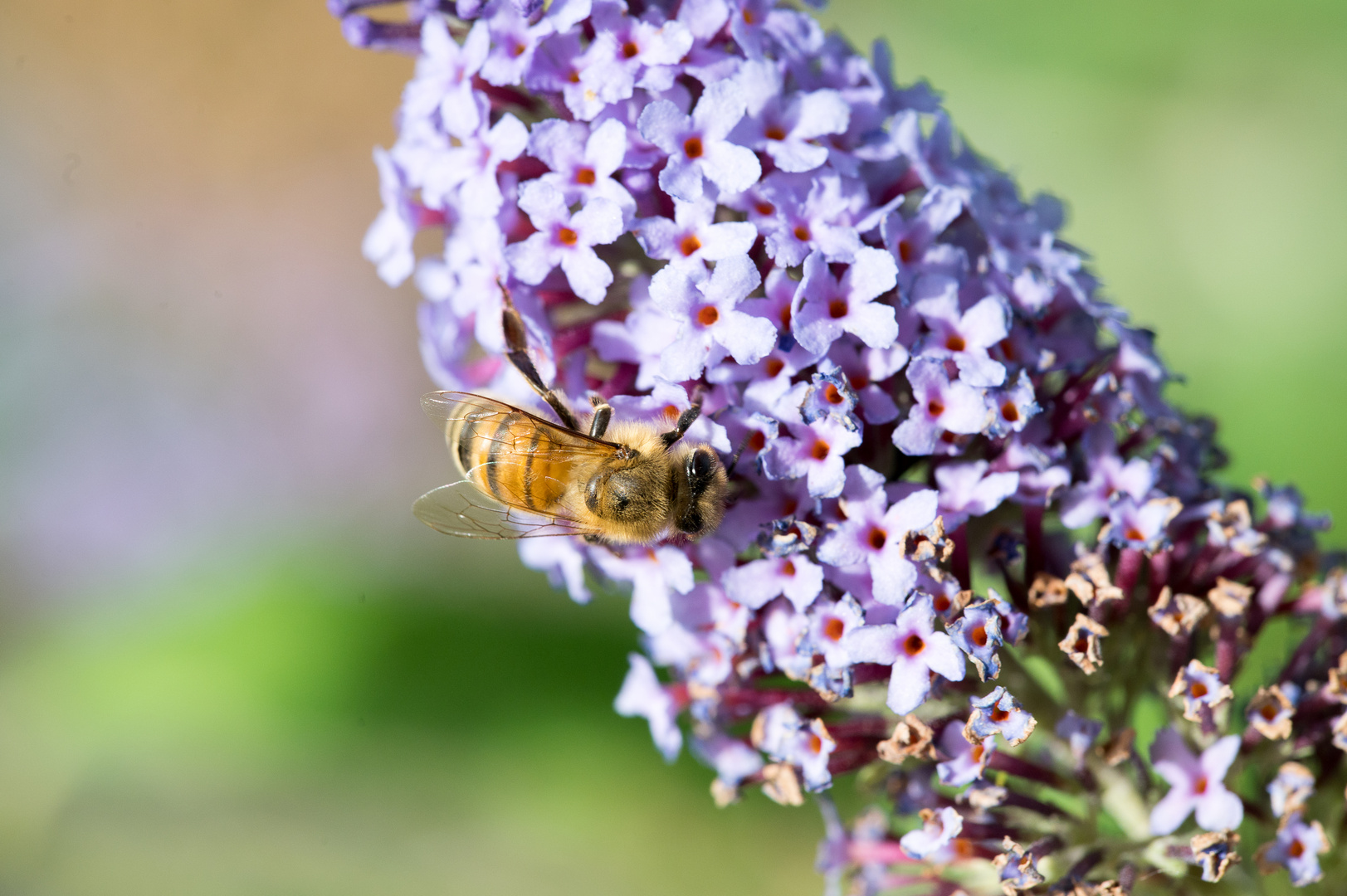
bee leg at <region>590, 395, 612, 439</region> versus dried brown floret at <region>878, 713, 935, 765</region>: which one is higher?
bee leg at <region>590, 395, 612, 439</region>

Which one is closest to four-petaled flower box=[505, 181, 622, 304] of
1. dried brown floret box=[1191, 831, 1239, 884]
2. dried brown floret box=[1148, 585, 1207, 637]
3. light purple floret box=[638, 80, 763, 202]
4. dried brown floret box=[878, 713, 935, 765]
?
light purple floret box=[638, 80, 763, 202]

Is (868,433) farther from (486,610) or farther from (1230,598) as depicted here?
(486,610)

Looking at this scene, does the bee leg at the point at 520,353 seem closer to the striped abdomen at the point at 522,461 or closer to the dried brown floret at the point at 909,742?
the striped abdomen at the point at 522,461

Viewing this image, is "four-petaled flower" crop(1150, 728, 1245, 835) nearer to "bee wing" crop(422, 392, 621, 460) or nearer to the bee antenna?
the bee antenna

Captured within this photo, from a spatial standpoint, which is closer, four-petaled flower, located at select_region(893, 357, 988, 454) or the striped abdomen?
four-petaled flower, located at select_region(893, 357, 988, 454)

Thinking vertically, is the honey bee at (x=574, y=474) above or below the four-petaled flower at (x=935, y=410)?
below

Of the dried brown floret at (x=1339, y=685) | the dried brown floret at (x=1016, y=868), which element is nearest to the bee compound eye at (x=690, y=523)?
the dried brown floret at (x=1016, y=868)

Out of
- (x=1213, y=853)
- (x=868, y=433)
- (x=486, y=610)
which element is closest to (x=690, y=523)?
(x=868, y=433)

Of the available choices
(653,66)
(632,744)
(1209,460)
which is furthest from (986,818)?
(632,744)
